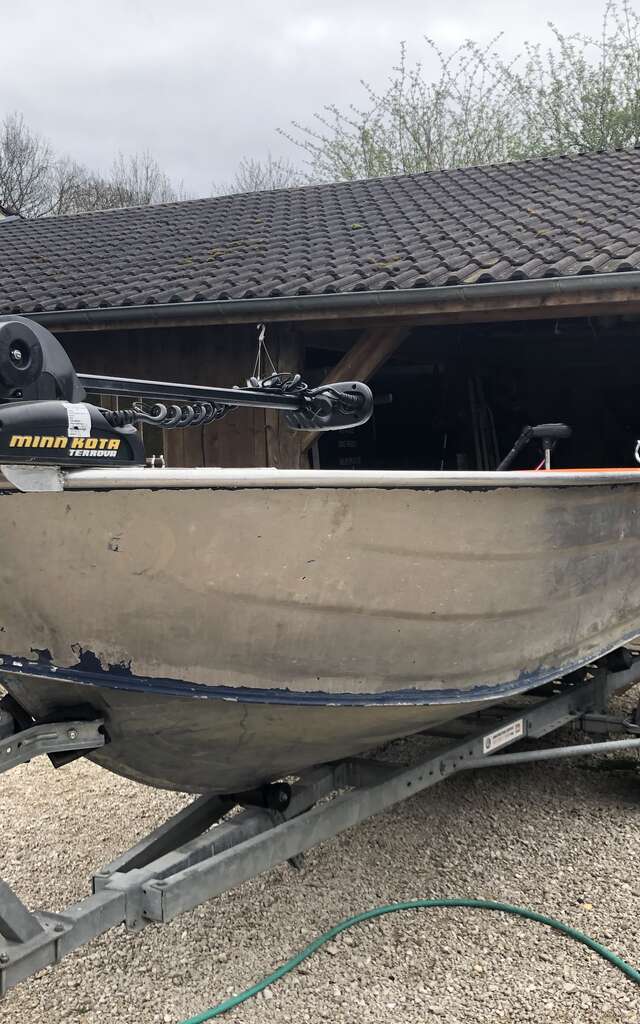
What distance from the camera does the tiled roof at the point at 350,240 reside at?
6.25 meters

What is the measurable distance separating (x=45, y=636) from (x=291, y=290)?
4.61 metres

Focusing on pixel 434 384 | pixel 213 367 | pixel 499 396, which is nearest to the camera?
pixel 213 367

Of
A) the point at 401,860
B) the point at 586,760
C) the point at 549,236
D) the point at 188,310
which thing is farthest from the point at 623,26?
the point at 401,860

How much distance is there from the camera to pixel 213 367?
7242mm

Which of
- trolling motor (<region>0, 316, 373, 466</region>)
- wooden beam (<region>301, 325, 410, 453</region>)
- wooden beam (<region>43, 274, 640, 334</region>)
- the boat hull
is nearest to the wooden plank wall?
wooden beam (<region>43, 274, 640, 334</region>)

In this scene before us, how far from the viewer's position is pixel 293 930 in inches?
108

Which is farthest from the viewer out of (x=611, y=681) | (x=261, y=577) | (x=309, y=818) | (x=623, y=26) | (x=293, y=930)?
(x=623, y=26)

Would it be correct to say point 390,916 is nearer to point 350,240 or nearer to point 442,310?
point 442,310

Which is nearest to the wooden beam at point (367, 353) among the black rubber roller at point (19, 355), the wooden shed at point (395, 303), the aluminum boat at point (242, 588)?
the wooden shed at point (395, 303)

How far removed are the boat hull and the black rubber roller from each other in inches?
10.6

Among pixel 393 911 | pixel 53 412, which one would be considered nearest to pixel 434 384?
pixel 393 911

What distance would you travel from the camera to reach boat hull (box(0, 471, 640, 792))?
2.05 m

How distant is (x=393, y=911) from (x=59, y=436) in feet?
5.83

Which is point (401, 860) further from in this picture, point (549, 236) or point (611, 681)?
point (549, 236)
